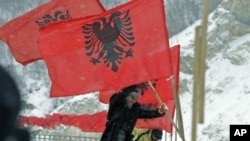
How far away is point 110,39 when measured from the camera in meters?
5.52

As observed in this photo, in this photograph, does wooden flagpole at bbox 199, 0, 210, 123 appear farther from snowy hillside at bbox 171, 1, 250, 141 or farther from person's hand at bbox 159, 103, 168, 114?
snowy hillside at bbox 171, 1, 250, 141

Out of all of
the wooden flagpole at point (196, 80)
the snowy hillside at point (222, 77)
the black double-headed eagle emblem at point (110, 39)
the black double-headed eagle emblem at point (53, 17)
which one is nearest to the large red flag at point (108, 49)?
the black double-headed eagle emblem at point (110, 39)

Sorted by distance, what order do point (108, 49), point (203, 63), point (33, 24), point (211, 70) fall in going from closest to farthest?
point (203, 63)
point (108, 49)
point (33, 24)
point (211, 70)

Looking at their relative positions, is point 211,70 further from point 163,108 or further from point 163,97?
point 163,108

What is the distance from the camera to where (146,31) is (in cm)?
543

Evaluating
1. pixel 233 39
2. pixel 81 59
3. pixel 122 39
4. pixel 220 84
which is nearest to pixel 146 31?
pixel 122 39

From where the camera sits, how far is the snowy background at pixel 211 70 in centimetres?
3864

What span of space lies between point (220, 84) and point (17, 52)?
40098 millimetres

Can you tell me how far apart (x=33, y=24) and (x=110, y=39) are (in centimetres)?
182

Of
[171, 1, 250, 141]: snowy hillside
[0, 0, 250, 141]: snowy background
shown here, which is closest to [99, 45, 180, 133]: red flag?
[171, 1, 250, 141]: snowy hillside

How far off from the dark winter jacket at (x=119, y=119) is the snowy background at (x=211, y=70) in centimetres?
2869

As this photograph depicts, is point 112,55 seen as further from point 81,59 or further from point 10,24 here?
point 10,24

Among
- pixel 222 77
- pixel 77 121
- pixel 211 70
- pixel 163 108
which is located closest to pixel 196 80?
pixel 163 108

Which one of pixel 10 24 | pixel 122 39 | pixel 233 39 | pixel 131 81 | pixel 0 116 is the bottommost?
pixel 0 116
